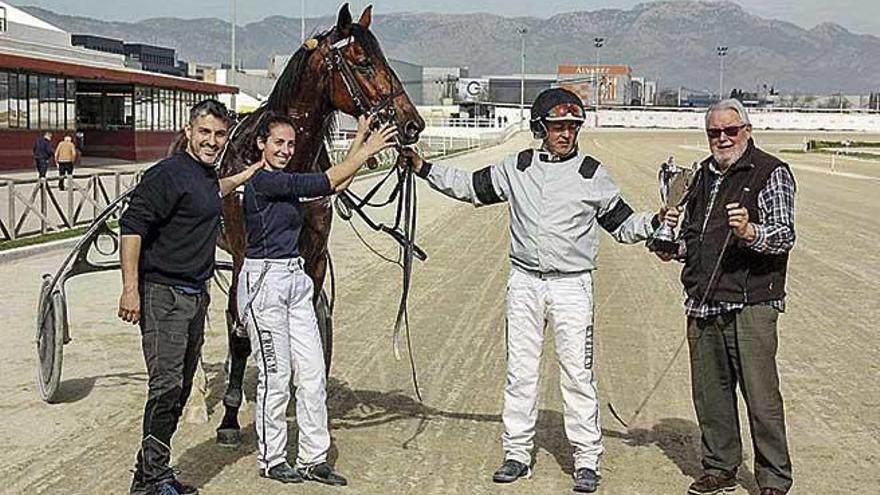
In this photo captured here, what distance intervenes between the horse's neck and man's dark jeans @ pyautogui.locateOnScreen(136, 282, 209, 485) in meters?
1.38

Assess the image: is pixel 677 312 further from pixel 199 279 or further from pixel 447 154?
pixel 447 154

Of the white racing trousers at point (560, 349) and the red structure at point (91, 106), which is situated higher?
the red structure at point (91, 106)

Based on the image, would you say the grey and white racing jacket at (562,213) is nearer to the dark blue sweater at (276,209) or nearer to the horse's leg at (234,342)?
the dark blue sweater at (276,209)

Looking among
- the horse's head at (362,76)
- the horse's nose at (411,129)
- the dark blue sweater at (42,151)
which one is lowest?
the dark blue sweater at (42,151)

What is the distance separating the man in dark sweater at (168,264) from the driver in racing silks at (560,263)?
47.9 inches

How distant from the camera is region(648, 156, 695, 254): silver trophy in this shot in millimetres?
5844

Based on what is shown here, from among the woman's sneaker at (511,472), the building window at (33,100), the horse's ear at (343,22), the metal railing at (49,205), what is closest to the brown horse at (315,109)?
the horse's ear at (343,22)

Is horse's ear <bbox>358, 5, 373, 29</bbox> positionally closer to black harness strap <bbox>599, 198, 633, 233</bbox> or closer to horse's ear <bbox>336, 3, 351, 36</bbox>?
horse's ear <bbox>336, 3, 351, 36</bbox>

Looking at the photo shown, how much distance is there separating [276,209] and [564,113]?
163cm

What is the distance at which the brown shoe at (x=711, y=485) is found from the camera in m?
5.96

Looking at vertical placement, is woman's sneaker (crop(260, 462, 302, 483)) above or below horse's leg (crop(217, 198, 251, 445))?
below

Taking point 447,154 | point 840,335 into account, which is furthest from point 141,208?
point 447,154

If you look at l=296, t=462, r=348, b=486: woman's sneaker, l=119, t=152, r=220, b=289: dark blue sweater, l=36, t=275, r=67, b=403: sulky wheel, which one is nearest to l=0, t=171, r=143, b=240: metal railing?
l=36, t=275, r=67, b=403: sulky wheel

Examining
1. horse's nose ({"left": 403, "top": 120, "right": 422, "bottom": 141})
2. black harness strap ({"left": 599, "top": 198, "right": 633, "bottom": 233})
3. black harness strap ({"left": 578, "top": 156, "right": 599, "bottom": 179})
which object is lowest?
black harness strap ({"left": 599, "top": 198, "right": 633, "bottom": 233})
